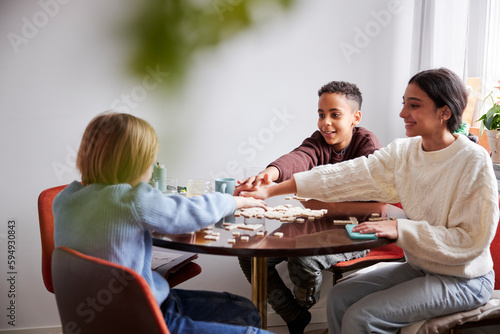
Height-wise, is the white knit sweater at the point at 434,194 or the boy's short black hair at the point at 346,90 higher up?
the boy's short black hair at the point at 346,90

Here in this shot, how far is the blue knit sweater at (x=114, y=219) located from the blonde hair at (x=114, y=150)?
0.05 metres

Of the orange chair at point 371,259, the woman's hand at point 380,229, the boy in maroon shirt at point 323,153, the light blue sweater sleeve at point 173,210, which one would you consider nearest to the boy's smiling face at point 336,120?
the boy in maroon shirt at point 323,153

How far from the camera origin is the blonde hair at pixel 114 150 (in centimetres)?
140

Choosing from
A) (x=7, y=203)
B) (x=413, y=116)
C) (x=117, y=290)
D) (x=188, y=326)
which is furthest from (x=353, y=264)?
(x=7, y=203)

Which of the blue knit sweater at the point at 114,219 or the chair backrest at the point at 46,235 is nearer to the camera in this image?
the blue knit sweater at the point at 114,219

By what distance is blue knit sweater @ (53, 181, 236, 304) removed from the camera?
131cm

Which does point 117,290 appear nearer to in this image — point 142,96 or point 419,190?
point 419,190

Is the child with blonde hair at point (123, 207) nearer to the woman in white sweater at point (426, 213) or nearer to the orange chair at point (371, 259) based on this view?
the woman in white sweater at point (426, 213)

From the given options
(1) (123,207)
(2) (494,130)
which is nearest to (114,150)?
(1) (123,207)

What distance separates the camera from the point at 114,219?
131 cm

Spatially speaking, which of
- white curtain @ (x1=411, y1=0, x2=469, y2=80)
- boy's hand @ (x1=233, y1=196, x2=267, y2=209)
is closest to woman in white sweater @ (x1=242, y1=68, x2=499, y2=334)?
boy's hand @ (x1=233, y1=196, x2=267, y2=209)

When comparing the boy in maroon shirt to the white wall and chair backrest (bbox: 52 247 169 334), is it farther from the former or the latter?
chair backrest (bbox: 52 247 169 334)

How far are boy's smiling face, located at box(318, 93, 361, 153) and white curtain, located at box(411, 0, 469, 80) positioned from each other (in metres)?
0.70

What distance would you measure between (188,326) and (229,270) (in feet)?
5.98
